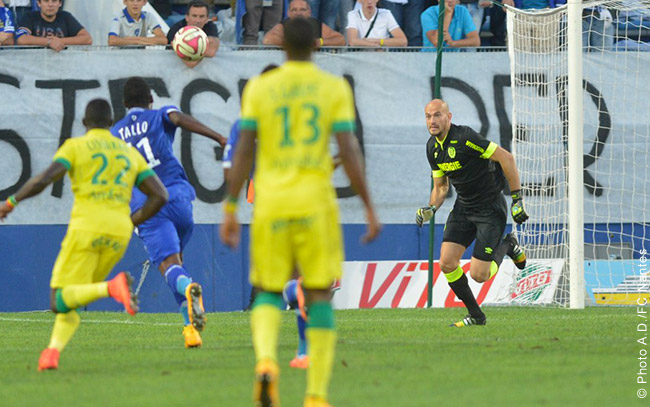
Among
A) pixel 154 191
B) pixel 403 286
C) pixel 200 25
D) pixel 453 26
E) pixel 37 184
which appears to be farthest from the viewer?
pixel 453 26

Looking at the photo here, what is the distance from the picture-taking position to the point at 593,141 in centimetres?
1692

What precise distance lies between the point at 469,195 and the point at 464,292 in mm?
1112

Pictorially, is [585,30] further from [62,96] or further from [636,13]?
[62,96]

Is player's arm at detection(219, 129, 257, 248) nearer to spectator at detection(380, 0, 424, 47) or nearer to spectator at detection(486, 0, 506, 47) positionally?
spectator at detection(380, 0, 424, 47)

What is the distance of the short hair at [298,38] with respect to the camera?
5980 mm

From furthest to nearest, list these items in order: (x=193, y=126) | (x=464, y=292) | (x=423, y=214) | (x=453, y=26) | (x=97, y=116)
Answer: (x=453, y=26) → (x=423, y=214) → (x=464, y=292) → (x=193, y=126) → (x=97, y=116)

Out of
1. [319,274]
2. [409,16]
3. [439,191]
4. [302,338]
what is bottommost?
[302,338]

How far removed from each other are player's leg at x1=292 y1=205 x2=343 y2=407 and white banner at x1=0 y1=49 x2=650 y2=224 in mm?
10311

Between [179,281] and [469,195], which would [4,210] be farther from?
[469,195]

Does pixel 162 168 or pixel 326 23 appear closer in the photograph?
pixel 162 168

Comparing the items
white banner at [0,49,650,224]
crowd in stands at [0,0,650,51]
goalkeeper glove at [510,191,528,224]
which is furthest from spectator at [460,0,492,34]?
goalkeeper glove at [510,191,528,224]

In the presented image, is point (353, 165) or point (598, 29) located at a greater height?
point (598, 29)

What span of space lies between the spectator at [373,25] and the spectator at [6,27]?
492 centimetres

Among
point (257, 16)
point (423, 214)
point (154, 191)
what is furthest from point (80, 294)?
point (257, 16)
